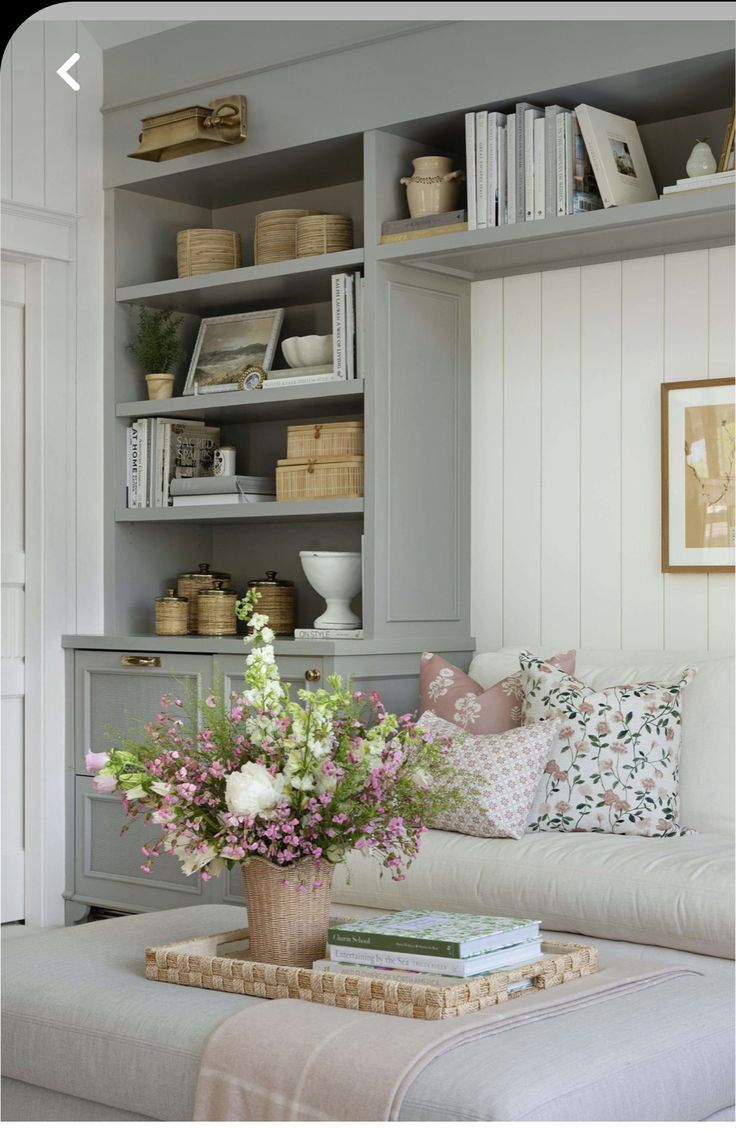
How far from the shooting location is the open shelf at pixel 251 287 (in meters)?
4.05

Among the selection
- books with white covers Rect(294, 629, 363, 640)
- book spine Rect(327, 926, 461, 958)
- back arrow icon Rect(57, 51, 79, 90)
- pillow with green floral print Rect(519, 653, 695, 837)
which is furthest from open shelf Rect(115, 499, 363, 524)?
book spine Rect(327, 926, 461, 958)

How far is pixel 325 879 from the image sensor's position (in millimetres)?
2135

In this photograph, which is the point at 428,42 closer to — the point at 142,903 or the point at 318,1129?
the point at 142,903

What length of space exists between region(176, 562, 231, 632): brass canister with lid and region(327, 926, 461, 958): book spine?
8.38 ft

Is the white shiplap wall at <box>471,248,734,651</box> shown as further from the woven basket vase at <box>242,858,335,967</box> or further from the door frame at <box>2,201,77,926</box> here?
the woven basket vase at <box>242,858,335,967</box>

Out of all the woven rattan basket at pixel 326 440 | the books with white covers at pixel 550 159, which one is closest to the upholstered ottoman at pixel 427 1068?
the woven rattan basket at pixel 326 440

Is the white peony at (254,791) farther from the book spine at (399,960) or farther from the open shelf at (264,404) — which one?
the open shelf at (264,404)

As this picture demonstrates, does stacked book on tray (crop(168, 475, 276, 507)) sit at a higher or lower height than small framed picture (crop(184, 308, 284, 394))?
lower

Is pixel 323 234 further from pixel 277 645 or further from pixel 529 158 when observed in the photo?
pixel 277 645

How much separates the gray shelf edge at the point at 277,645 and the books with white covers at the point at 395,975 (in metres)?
1.75

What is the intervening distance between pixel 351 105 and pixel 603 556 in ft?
4.94

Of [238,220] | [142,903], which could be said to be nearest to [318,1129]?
[142,903]

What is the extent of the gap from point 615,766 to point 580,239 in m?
1.43

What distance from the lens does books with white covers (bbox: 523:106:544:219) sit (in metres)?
3.56
